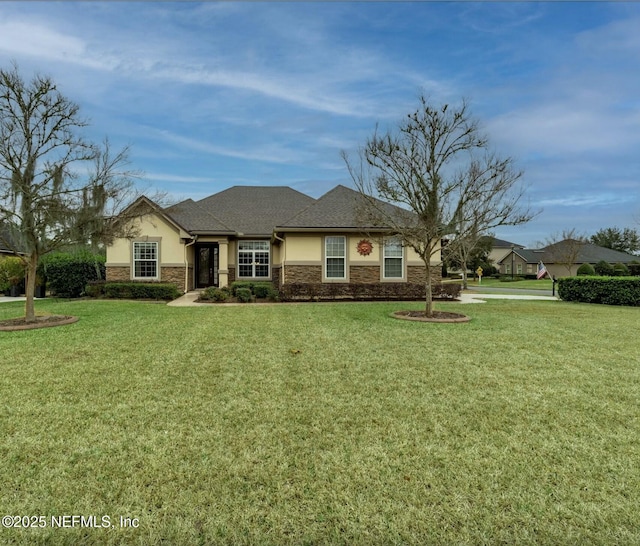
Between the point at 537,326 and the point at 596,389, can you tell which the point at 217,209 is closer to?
the point at 537,326

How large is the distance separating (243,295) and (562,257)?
50.9 meters

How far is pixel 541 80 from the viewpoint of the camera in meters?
12.5

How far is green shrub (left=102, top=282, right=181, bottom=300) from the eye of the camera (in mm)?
16828

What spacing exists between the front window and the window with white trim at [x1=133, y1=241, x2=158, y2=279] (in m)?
4.13

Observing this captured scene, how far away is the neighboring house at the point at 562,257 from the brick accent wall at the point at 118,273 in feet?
161

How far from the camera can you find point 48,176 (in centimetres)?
1005

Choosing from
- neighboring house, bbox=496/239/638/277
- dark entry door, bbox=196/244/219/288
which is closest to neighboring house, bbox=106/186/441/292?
dark entry door, bbox=196/244/219/288

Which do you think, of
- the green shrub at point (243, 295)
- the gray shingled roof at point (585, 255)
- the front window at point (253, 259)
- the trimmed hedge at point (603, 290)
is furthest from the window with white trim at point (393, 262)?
the gray shingled roof at point (585, 255)

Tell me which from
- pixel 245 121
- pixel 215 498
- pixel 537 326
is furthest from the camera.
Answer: pixel 245 121

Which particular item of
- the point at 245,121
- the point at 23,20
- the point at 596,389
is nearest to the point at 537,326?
the point at 596,389

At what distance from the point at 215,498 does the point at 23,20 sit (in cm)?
999

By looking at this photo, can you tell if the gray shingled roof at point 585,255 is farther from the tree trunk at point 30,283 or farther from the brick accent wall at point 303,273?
the tree trunk at point 30,283

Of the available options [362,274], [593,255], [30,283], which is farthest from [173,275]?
[593,255]

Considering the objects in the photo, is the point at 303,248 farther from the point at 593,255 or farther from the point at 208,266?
the point at 593,255
